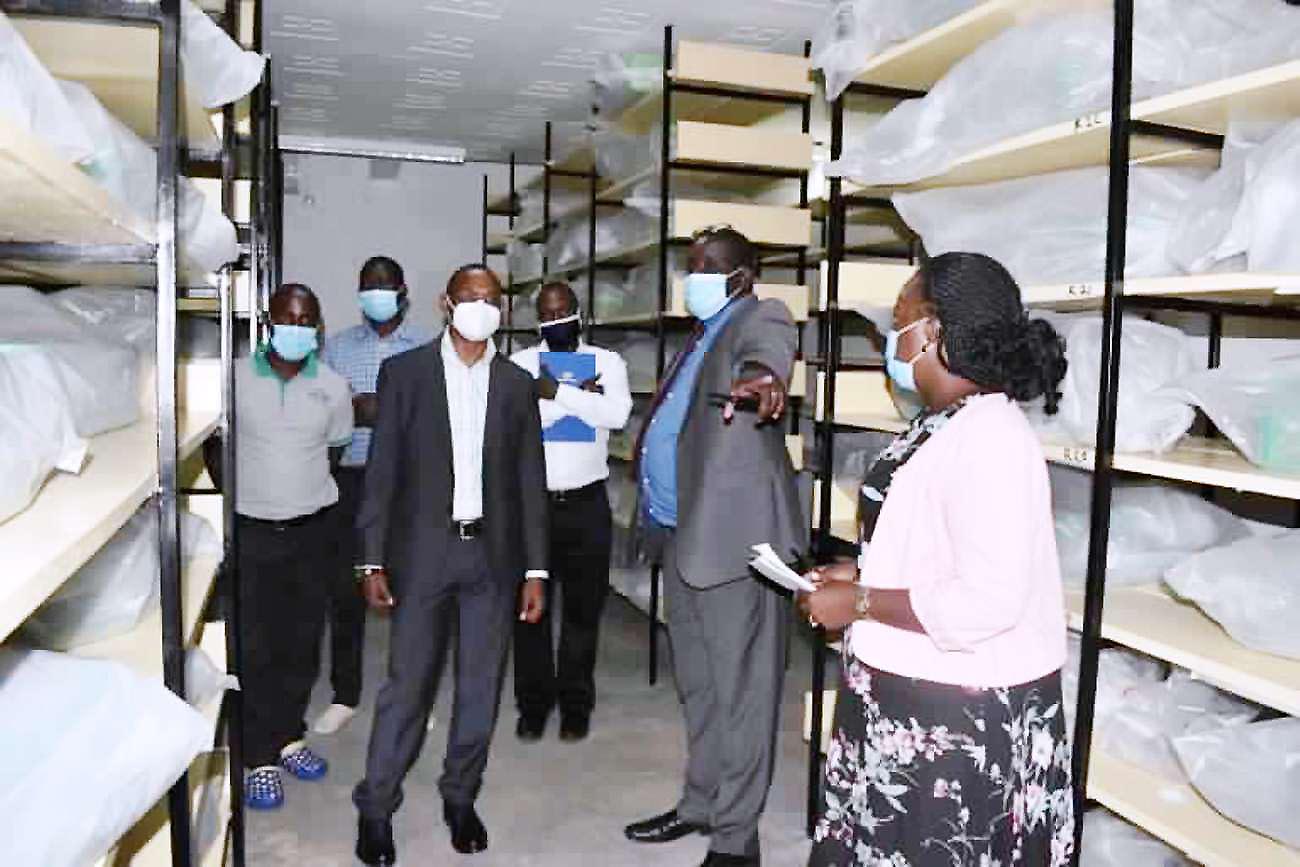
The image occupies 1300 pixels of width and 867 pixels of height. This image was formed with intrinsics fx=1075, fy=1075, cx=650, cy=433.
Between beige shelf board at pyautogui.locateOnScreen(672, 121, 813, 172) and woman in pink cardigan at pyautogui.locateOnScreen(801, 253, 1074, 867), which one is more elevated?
beige shelf board at pyautogui.locateOnScreen(672, 121, 813, 172)

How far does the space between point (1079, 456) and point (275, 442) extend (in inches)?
91.2

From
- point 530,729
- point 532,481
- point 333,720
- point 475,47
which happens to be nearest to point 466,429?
point 532,481

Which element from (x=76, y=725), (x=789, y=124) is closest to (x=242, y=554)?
(x=76, y=725)

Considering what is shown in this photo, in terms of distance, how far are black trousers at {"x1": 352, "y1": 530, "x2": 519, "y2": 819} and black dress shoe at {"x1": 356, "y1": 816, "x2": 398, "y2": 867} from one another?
0.10 feet

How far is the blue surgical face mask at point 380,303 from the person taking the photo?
160 inches

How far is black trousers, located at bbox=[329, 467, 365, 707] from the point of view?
386 centimetres

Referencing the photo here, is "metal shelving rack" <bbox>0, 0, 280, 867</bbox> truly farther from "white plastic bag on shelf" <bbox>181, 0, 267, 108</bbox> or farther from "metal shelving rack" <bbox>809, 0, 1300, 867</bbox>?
"metal shelving rack" <bbox>809, 0, 1300, 867</bbox>

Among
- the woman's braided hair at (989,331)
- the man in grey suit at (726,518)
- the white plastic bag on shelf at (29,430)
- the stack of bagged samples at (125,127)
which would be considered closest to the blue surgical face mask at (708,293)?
the man in grey suit at (726,518)

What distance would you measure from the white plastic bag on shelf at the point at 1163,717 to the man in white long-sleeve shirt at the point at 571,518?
196 cm

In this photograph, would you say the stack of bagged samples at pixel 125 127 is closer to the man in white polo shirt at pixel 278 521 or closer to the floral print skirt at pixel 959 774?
the man in white polo shirt at pixel 278 521

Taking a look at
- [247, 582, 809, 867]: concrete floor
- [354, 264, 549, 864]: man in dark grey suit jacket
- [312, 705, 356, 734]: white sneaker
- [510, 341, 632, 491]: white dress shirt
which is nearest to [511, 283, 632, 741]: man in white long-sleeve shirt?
[510, 341, 632, 491]: white dress shirt

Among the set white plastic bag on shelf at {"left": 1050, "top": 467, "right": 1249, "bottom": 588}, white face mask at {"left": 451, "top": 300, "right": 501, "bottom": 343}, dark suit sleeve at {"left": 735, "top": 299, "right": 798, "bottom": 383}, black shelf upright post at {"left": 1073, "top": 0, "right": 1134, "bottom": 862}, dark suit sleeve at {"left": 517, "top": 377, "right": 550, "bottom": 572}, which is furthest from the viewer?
dark suit sleeve at {"left": 517, "top": 377, "right": 550, "bottom": 572}

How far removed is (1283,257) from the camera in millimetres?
1892

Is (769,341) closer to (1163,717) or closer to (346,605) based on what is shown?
(1163,717)
